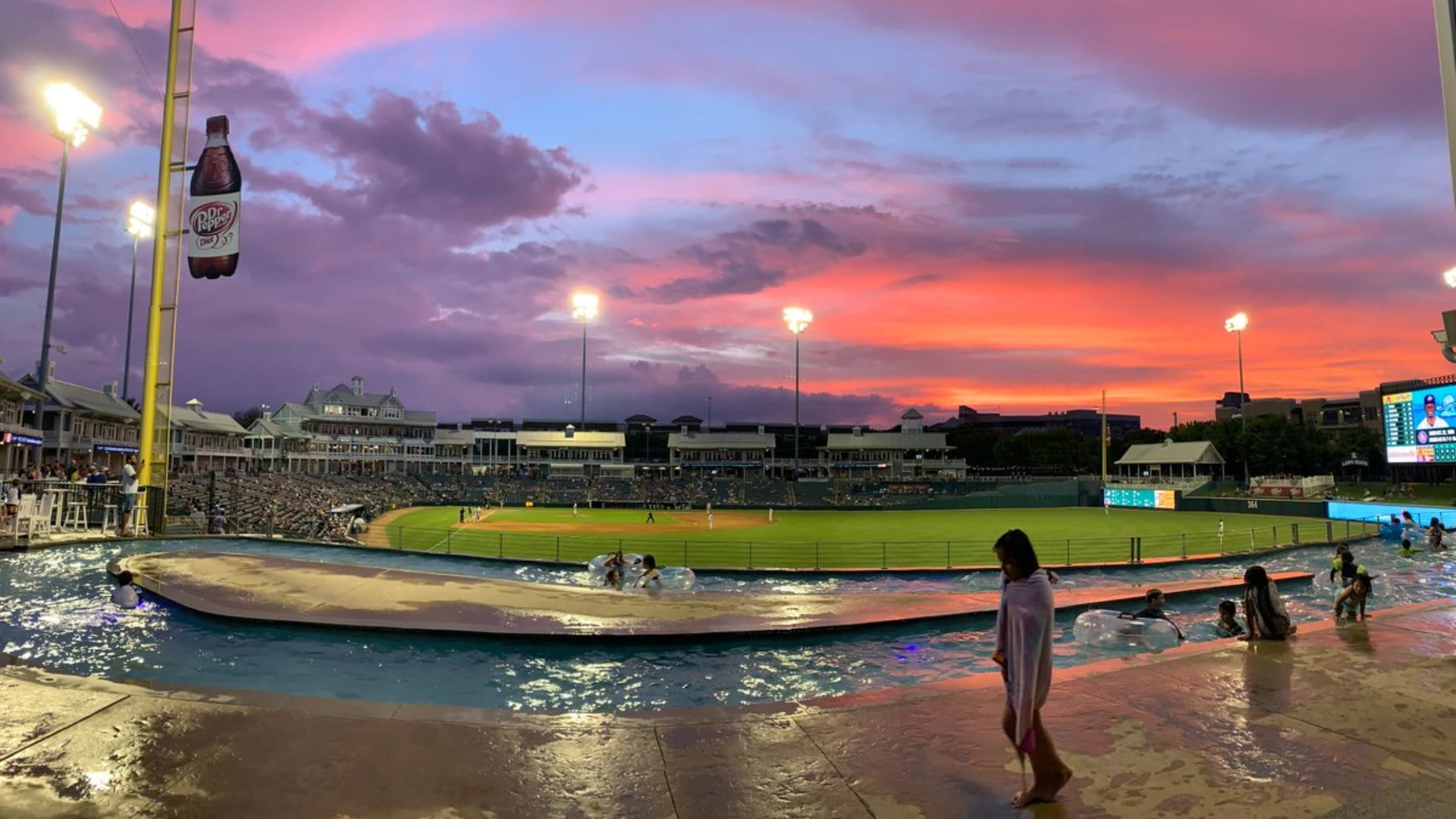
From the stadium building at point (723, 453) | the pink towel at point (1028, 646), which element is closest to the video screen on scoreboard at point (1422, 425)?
the pink towel at point (1028, 646)

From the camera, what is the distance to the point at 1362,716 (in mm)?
5926

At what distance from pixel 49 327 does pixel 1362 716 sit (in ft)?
148

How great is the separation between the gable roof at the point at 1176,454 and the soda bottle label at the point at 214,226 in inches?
3408

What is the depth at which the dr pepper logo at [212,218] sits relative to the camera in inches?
701

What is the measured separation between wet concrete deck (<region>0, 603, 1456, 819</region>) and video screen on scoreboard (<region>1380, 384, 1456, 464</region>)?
149ft

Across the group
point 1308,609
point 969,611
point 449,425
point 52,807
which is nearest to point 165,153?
point 52,807

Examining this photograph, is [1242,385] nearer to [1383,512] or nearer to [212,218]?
[1383,512]

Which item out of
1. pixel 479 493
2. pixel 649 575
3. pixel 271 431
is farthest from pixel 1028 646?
pixel 271 431

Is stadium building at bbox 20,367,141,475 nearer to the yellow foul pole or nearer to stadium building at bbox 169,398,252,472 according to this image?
stadium building at bbox 169,398,252,472

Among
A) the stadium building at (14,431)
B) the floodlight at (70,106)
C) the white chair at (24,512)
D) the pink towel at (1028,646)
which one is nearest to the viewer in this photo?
the pink towel at (1028,646)

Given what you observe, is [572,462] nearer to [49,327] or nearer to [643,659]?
[49,327]

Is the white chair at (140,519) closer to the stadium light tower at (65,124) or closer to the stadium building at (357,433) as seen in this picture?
the stadium light tower at (65,124)

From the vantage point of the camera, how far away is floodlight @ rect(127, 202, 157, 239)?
105ft

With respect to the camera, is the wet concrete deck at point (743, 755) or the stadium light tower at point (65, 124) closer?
the wet concrete deck at point (743, 755)
